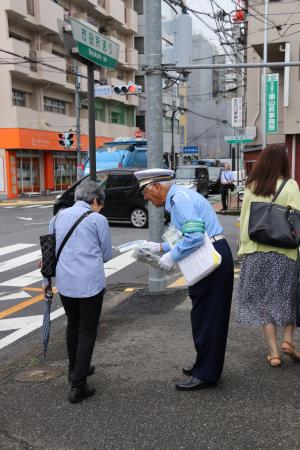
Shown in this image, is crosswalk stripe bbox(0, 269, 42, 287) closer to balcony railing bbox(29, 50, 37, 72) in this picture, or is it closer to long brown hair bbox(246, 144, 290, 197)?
long brown hair bbox(246, 144, 290, 197)

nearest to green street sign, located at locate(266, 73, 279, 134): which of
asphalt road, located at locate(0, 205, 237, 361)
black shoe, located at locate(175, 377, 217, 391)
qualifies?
asphalt road, located at locate(0, 205, 237, 361)

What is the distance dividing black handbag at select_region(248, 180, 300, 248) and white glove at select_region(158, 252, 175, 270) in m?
0.77

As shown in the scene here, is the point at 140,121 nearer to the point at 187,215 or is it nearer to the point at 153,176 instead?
the point at 153,176

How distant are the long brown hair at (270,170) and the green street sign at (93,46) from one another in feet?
7.55

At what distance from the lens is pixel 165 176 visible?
3.51 meters

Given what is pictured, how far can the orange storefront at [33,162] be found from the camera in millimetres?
27891

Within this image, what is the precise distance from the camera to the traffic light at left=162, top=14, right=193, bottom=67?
22.0ft

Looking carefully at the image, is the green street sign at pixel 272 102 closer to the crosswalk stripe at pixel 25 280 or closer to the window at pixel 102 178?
the window at pixel 102 178

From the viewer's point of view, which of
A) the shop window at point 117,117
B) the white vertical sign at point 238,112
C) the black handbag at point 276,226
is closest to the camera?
the black handbag at point 276,226

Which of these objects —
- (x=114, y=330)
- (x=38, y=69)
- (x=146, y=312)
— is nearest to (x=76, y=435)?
(x=114, y=330)

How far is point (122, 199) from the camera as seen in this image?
14.1 meters

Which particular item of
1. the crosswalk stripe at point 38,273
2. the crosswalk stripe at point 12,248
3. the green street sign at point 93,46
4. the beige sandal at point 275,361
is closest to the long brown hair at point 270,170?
the beige sandal at point 275,361

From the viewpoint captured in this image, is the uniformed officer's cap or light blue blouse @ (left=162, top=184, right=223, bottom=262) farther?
the uniformed officer's cap

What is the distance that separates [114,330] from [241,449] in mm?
2494
